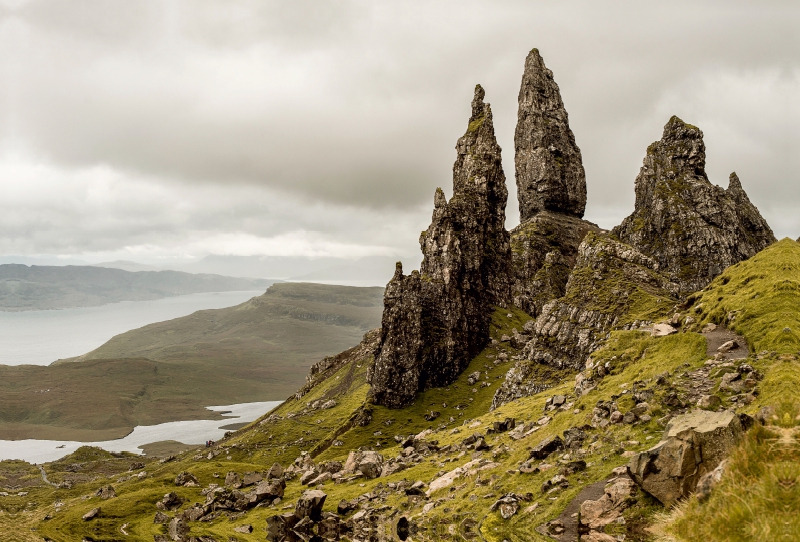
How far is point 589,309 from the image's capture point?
320 feet

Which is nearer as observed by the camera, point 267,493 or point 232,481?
point 267,493

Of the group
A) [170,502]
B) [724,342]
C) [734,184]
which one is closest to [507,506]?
[724,342]

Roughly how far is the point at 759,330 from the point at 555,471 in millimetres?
21223

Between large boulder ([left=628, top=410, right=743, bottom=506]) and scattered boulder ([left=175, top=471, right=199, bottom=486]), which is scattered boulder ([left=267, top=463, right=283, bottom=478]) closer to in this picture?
scattered boulder ([left=175, top=471, right=199, bottom=486])

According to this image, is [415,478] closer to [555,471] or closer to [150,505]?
[555,471]

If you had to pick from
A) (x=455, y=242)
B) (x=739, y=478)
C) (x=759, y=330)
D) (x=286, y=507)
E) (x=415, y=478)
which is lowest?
(x=286, y=507)

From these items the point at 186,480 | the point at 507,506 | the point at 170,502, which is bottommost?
the point at 186,480

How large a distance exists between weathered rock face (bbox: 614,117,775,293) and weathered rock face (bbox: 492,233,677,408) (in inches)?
→ 1551

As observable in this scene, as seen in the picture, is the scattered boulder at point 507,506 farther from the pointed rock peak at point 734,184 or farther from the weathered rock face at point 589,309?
the pointed rock peak at point 734,184

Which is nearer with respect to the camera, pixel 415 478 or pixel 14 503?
pixel 415 478

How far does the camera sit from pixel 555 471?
35500 millimetres

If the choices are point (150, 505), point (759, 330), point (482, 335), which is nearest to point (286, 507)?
point (150, 505)

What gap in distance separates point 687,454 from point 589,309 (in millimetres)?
80260

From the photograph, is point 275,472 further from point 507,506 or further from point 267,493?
point 507,506
